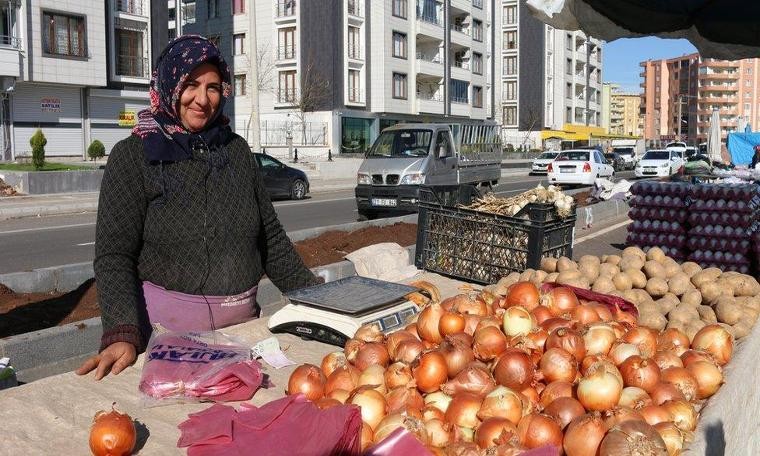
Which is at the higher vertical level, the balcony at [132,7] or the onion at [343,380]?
the balcony at [132,7]

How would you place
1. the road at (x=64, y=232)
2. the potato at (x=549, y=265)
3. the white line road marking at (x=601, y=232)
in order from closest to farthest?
the potato at (x=549, y=265) → the road at (x=64, y=232) → the white line road marking at (x=601, y=232)

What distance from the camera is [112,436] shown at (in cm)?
216

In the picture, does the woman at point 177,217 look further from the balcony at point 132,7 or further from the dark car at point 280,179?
the balcony at point 132,7

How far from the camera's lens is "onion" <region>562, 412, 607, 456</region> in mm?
2166

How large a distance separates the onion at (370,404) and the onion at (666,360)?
3.77 feet

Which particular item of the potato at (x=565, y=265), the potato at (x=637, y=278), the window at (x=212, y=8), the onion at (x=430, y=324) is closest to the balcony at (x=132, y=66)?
the window at (x=212, y=8)

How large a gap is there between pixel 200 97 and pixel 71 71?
36.6 meters

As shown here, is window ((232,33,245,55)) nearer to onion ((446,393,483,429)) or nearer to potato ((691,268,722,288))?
potato ((691,268,722,288))

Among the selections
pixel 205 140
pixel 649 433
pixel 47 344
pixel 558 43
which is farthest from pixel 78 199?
pixel 558 43

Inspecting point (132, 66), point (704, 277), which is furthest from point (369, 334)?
point (132, 66)

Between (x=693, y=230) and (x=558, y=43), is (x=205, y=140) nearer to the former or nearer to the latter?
(x=693, y=230)

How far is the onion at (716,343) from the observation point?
3.08 metres

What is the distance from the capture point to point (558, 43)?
8538cm

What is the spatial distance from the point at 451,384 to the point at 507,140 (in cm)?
7642
